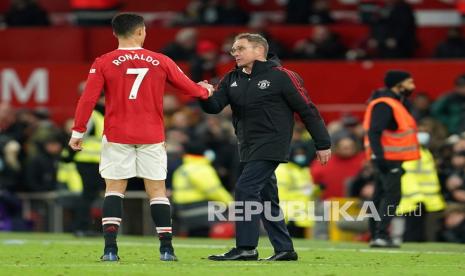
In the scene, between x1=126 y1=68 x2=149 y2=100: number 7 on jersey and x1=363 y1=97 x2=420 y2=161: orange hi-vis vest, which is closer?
x1=126 y1=68 x2=149 y2=100: number 7 on jersey

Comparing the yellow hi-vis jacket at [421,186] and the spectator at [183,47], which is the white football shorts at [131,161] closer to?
the yellow hi-vis jacket at [421,186]

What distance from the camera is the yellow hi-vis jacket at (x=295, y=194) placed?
2114 centimetres

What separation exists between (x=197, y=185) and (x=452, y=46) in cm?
598

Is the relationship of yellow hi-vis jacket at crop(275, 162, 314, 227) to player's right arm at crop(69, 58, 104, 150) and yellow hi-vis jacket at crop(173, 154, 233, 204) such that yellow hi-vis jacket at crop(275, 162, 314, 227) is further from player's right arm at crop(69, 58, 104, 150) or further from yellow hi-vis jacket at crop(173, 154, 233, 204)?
player's right arm at crop(69, 58, 104, 150)

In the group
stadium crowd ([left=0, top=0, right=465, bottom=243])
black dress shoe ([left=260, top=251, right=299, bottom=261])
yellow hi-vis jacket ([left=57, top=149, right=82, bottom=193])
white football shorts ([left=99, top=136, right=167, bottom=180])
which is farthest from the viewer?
yellow hi-vis jacket ([left=57, top=149, right=82, bottom=193])

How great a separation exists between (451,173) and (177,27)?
26.5 ft

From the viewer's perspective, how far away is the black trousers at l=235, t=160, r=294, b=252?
561 inches

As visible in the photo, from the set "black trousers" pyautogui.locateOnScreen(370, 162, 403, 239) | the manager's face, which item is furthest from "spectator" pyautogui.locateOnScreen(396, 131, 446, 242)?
the manager's face

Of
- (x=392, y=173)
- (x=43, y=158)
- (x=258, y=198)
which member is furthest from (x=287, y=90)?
(x=43, y=158)

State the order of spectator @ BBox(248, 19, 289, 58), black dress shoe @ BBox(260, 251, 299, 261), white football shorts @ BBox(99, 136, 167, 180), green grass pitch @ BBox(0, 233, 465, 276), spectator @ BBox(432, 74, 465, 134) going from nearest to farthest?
green grass pitch @ BBox(0, 233, 465, 276), white football shorts @ BBox(99, 136, 167, 180), black dress shoe @ BBox(260, 251, 299, 261), spectator @ BBox(432, 74, 465, 134), spectator @ BBox(248, 19, 289, 58)

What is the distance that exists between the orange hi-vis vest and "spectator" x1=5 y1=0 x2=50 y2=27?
1153cm

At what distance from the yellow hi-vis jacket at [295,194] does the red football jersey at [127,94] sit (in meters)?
7.06

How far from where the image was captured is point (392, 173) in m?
18.0

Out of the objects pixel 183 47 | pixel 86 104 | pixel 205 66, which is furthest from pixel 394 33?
pixel 86 104
